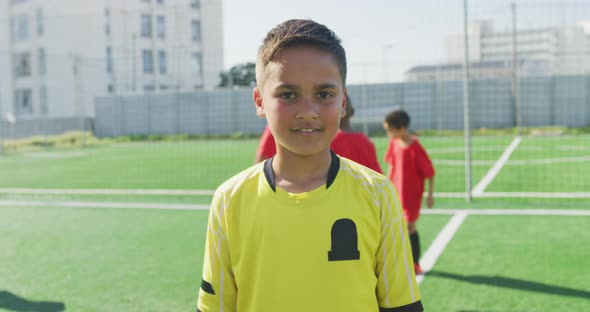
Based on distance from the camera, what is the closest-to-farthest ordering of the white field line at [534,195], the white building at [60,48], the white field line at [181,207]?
the white field line at [181,207], the white field line at [534,195], the white building at [60,48]

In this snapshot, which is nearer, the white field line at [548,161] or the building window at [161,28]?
the white field line at [548,161]

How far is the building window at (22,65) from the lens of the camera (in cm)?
3931

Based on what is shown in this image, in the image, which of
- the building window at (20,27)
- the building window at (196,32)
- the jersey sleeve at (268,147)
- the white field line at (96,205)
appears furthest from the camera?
the building window at (20,27)

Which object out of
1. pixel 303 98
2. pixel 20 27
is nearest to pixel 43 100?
pixel 20 27

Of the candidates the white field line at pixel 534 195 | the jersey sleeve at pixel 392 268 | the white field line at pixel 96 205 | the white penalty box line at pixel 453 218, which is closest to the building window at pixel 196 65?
the white field line at pixel 96 205

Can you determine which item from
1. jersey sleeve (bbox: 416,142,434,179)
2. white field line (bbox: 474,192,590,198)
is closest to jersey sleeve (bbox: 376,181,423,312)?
jersey sleeve (bbox: 416,142,434,179)

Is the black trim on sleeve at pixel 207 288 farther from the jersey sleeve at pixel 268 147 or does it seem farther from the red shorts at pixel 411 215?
the red shorts at pixel 411 215

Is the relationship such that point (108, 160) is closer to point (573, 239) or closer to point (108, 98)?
point (108, 98)

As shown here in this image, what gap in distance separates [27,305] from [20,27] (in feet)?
138

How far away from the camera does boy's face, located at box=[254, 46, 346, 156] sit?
164 cm

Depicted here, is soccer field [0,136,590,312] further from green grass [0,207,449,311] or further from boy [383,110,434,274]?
boy [383,110,434,274]

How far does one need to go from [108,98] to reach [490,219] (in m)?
27.2

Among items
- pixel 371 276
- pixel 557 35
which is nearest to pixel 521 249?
pixel 371 276

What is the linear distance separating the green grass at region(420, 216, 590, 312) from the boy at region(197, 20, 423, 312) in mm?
A: 2881
